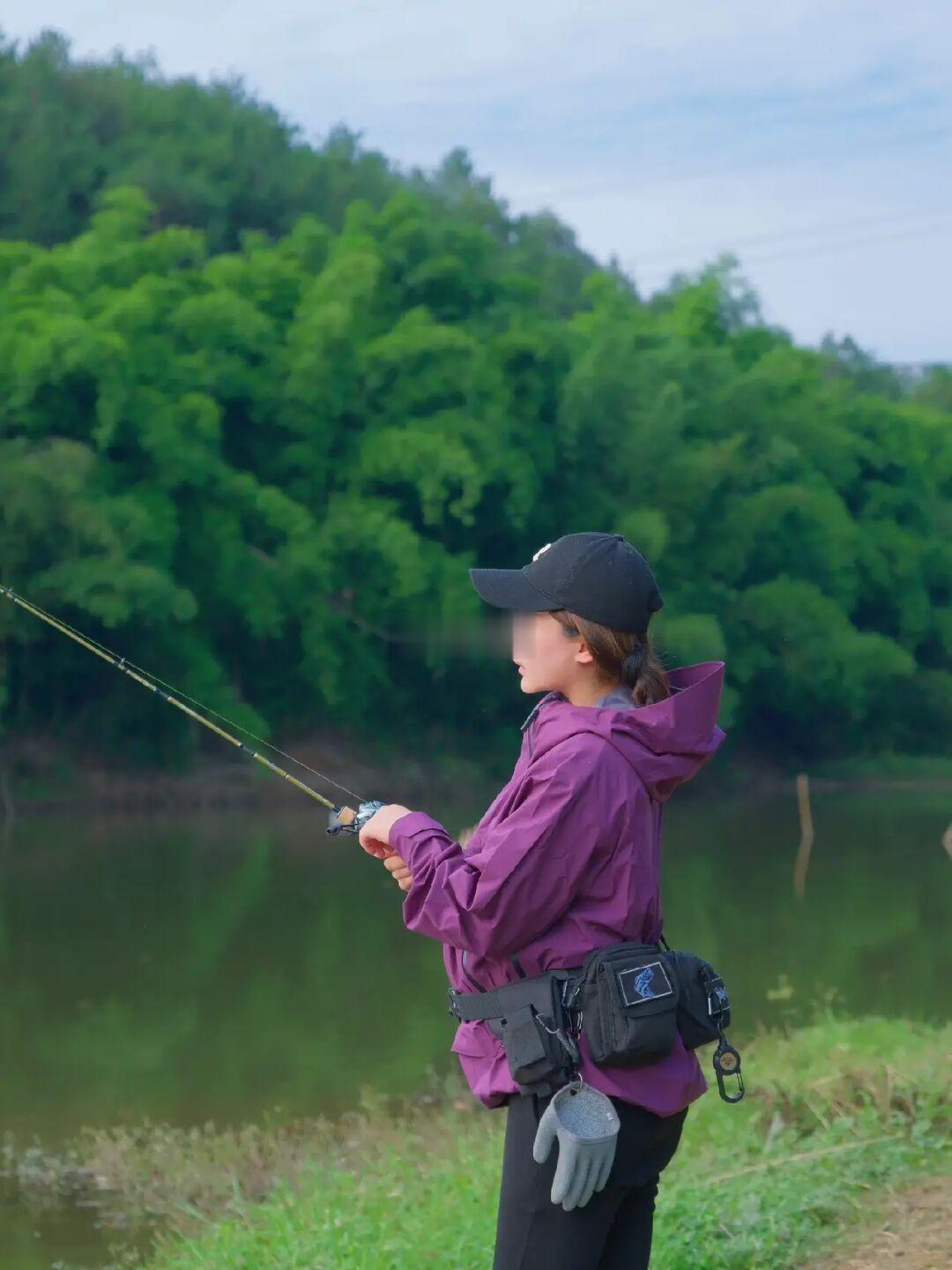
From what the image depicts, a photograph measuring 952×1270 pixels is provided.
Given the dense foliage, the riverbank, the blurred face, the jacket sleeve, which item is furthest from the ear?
the dense foliage

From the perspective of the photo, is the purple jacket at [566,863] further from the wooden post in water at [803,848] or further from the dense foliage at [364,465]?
the dense foliage at [364,465]

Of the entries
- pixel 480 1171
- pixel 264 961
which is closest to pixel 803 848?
pixel 264 961

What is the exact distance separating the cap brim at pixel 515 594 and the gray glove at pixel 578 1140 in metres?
0.57

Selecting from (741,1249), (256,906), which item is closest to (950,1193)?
(741,1249)

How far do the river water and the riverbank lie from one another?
1102 millimetres

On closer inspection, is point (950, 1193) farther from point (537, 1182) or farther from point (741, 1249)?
point (537, 1182)

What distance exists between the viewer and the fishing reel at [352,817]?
2.24 m

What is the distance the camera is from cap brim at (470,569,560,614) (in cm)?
216

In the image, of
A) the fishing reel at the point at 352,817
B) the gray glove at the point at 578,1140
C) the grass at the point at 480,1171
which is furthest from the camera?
the grass at the point at 480,1171

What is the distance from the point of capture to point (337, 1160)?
218 inches

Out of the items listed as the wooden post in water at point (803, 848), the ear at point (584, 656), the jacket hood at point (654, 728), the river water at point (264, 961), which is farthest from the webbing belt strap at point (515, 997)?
the wooden post in water at point (803, 848)

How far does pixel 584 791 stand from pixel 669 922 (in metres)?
10.0

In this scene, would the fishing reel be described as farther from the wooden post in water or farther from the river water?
the wooden post in water

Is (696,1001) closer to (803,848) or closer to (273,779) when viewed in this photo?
(803,848)
